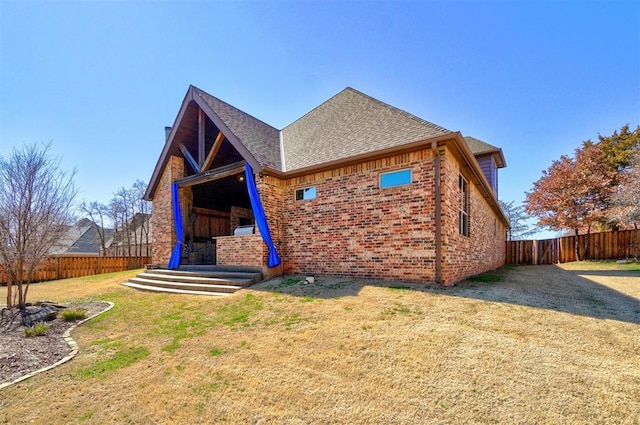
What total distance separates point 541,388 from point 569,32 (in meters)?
9.61

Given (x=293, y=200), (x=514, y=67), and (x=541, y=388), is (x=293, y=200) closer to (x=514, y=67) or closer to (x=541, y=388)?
(x=541, y=388)

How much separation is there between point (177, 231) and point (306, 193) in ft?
19.1

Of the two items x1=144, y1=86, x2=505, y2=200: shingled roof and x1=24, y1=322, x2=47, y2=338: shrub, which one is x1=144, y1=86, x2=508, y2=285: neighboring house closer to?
x1=144, y1=86, x2=505, y2=200: shingled roof

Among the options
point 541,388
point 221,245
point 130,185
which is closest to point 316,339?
point 541,388

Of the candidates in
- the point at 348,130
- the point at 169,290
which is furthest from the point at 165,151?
the point at 348,130

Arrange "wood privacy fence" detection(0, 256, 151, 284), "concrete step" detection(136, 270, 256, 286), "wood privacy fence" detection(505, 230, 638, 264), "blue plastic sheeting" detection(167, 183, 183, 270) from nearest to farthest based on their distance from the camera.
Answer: "concrete step" detection(136, 270, 256, 286) → "blue plastic sheeting" detection(167, 183, 183, 270) → "wood privacy fence" detection(0, 256, 151, 284) → "wood privacy fence" detection(505, 230, 638, 264)

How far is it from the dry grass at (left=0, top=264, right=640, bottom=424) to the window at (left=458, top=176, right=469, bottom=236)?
3318 mm

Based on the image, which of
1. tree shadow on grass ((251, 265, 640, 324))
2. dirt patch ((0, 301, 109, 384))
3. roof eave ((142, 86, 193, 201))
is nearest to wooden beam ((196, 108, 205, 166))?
roof eave ((142, 86, 193, 201))

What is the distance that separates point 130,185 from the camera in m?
29.6

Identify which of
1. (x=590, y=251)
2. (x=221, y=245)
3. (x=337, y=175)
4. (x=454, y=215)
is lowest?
(x=590, y=251)

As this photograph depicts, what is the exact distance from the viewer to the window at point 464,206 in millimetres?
8289

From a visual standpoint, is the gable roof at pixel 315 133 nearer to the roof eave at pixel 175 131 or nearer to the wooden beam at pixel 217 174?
the roof eave at pixel 175 131

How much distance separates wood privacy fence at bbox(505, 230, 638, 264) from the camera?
16.2 meters

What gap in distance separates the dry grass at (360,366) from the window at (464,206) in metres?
3.32
